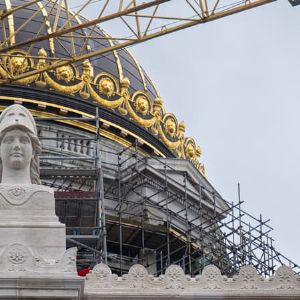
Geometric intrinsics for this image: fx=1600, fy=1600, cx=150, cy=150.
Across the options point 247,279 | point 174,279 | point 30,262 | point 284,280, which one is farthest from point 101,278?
point 284,280

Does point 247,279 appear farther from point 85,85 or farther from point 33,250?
point 85,85

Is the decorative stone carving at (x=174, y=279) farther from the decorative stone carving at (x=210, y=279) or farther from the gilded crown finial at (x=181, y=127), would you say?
the gilded crown finial at (x=181, y=127)

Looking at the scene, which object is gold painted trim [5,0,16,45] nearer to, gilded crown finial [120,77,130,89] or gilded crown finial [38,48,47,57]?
gilded crown finial [38,48,47,57]

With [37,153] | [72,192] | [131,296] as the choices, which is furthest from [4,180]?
[72,192]

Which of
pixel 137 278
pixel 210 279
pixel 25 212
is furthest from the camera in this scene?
pixel 25 212

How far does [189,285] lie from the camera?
28.1 m

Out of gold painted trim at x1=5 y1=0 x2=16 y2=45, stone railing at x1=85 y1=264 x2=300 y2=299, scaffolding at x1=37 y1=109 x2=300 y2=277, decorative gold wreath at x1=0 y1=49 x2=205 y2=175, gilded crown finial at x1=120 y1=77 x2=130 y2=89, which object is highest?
gold painted trim at x1=5 y1=0 x2=16 y2=45

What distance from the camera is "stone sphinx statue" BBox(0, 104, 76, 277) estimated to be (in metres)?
27.3

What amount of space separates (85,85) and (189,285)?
120 feet

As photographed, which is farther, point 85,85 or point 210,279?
point 85,85

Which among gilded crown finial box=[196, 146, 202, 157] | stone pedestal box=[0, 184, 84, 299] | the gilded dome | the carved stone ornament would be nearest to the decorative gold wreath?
the gilded dome

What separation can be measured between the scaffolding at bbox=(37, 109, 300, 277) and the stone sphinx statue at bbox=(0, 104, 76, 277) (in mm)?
24039

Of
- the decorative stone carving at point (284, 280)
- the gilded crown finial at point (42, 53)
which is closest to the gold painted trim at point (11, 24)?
the gilded crown finial at point (42, 53)

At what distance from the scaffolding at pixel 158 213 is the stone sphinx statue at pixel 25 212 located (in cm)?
2404
